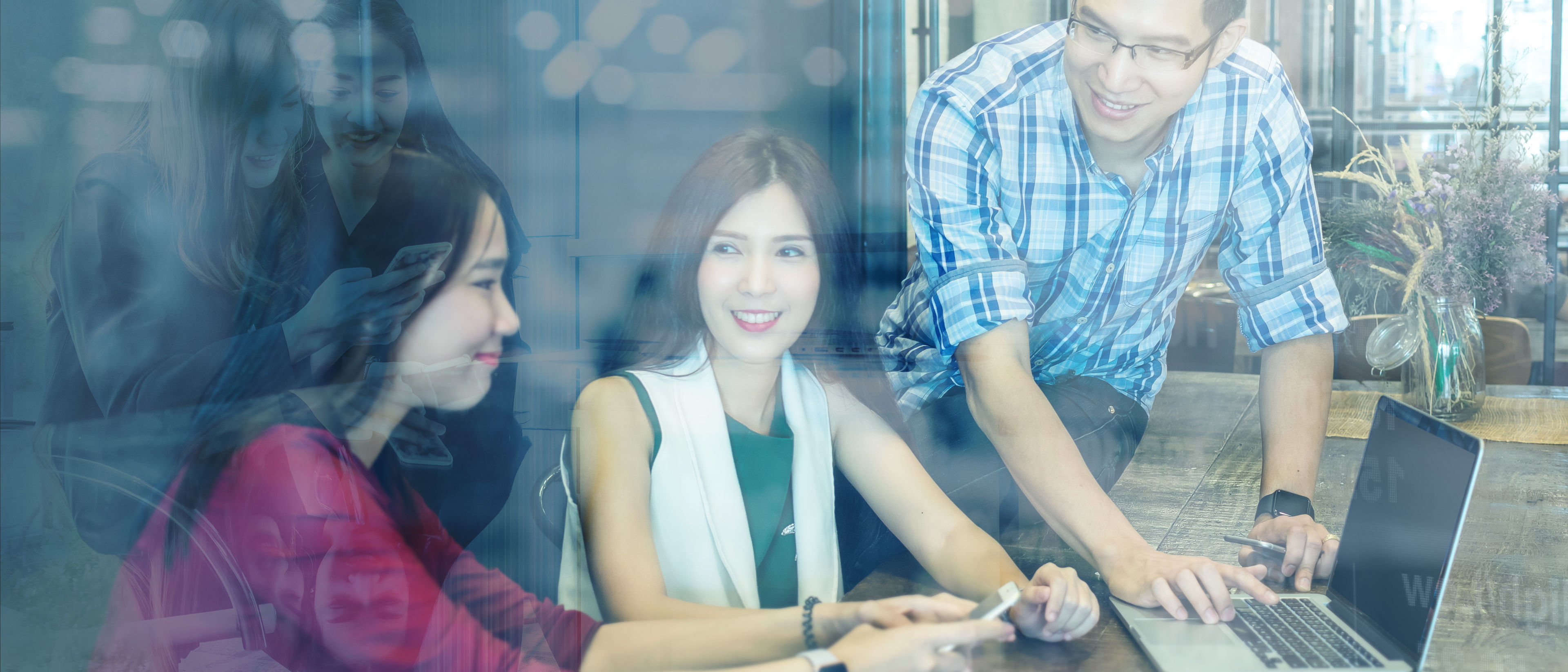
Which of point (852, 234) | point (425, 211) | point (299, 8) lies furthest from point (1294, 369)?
point (299, 8)

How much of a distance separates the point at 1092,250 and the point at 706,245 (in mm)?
602

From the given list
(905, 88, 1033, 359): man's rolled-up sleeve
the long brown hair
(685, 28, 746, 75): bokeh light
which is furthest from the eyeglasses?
the long brown hair

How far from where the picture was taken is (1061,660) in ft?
2.64

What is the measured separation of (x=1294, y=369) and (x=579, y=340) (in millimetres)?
1048

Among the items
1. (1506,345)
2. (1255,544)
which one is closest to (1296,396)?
(1255,544)

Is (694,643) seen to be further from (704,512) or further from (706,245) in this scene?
(706,245)

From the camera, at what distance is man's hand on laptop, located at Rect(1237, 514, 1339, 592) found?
1020mm

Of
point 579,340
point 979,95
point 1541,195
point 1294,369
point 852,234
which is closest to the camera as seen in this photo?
point 579,340

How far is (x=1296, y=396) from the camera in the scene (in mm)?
1336

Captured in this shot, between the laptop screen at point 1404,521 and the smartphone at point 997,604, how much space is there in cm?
34

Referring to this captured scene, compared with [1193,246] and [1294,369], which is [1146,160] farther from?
[1294,369]

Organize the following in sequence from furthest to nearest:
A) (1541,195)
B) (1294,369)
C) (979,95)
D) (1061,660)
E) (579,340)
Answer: (1541,195), (1294,369), (979,95), (579,340), (1061,660)

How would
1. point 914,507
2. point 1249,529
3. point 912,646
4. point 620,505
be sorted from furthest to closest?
point 1249,529, point 914,507, point 620,505, point 912,646

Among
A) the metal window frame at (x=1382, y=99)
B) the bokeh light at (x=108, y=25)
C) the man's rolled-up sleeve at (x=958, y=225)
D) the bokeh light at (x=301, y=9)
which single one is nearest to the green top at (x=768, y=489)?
the man's rolled-up sleeve at (x=958, y=225)
